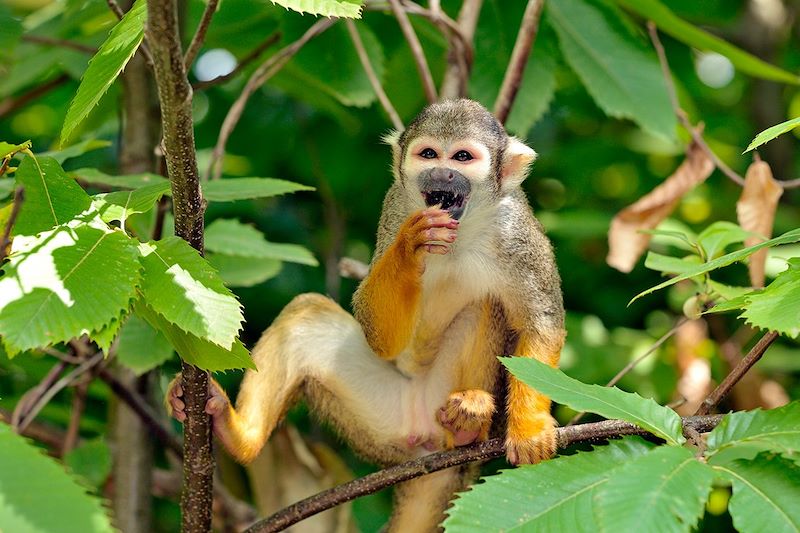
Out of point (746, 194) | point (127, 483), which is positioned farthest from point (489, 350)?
point (127, 483)

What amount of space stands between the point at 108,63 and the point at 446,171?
160 cm

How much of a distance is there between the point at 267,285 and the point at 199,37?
442 cm

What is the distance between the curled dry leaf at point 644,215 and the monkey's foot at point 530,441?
954 mm

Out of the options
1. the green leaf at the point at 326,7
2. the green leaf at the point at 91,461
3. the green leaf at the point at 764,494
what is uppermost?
the green leaf at the point at 326,7

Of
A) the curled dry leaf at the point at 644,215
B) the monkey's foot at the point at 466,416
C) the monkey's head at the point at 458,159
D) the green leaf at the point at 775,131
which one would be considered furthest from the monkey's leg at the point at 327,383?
the green leaf at the point at 775,131

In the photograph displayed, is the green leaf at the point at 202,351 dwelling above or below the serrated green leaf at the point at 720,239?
below

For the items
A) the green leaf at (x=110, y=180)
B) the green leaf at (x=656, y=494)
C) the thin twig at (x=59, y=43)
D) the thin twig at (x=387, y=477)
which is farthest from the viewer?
the thin twig at (x=59, y=43)

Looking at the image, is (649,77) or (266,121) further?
(266,121)

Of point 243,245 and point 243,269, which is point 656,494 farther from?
point 243,269

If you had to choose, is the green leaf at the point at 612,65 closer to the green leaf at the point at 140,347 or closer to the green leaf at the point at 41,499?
the green leaf at the point at 140,347

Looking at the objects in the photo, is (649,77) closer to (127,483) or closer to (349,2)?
(349,2)

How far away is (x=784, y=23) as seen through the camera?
6910 mm

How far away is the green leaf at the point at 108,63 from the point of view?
6.75 ft

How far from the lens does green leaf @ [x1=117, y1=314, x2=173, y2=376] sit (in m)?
3.61
